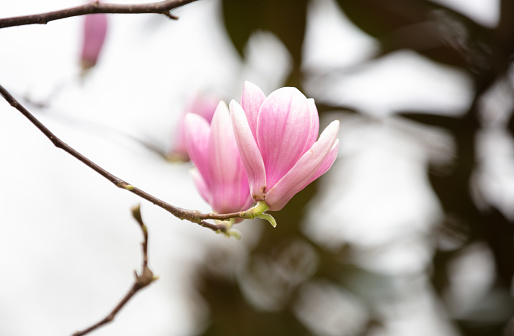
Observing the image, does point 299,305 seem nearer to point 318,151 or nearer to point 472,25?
point 472,25

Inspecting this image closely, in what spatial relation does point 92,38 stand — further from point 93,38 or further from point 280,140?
point 280,140

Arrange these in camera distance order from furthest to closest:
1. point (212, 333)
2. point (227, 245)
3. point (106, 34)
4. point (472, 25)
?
point (227, 245), point (212, 333), point (472, 25), point (106, 34)

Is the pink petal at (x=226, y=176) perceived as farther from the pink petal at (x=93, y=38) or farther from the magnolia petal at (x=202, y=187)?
the pink petal at (x=93, y=38)

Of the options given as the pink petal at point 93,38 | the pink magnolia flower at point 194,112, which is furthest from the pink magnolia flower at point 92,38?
the pink magnolia flower at point 194,112

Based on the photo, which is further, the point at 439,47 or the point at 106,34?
the point at 439,47

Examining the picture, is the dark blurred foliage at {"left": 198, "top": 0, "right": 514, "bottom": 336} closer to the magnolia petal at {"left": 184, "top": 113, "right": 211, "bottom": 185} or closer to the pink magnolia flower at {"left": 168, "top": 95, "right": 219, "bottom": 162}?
the pink magnolia flower at {"left": 168, "top": 95, "right": 219, "bottom": 162}

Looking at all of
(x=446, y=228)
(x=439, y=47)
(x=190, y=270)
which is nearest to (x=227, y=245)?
(x=190, y=270)
